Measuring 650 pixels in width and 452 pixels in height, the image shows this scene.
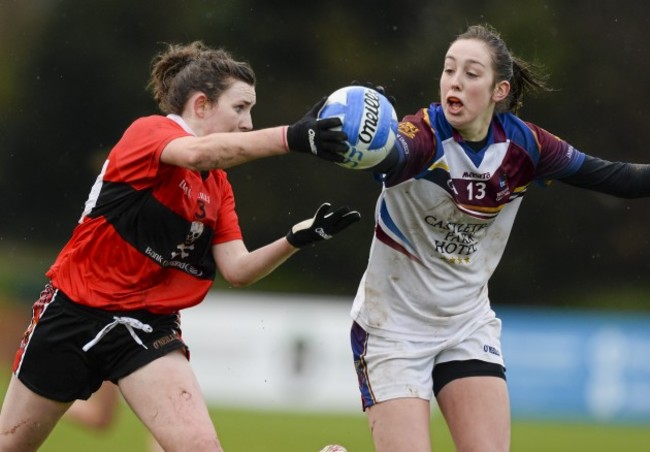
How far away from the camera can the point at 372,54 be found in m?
16.4

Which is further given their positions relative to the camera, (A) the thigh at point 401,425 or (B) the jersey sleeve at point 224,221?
(B) the jersey sleeve at point 224,221

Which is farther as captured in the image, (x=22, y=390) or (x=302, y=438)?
(x=302, y=438)

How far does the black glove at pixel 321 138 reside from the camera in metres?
4.13

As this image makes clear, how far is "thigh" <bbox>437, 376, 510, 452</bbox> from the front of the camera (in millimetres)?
4695

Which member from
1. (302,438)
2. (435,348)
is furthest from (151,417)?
(302,438)

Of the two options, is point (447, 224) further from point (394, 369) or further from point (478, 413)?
point (478, 413)

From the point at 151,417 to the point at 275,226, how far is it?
38.2ft

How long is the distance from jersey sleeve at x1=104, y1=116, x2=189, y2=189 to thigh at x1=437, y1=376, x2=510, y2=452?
55.3 inches

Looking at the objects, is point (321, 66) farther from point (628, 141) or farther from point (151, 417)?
point (151, 417)

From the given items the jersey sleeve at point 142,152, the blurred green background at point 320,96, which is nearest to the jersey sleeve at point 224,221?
the jersey sleeve at point 142,152

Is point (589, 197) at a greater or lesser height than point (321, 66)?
lesser

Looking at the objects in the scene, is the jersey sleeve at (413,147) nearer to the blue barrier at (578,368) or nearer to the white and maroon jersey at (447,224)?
the white and maroon jersey at (447,224)

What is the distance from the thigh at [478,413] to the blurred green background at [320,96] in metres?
10.9

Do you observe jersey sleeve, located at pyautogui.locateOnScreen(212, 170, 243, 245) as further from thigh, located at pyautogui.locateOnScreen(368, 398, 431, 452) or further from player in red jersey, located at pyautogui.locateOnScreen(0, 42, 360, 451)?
thigh, located at pyautogui.locateOnScreen(368, 398, 431, 452)
